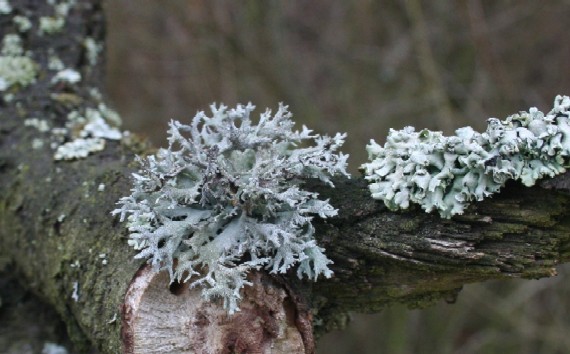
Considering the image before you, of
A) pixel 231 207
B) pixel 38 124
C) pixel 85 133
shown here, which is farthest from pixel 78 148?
pixel 231 207

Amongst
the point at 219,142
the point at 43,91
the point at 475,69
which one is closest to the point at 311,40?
the point at 475,69

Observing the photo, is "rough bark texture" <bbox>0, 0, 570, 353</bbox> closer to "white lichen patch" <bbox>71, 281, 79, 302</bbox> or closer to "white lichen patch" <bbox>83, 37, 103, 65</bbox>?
"white lichen patch" <bbox>71, 281, 79, 302</bbox>

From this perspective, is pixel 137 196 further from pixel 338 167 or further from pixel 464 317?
pixel 464 317

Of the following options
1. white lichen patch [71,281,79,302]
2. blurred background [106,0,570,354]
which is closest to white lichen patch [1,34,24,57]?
white lichen patch [71,281,79,302]

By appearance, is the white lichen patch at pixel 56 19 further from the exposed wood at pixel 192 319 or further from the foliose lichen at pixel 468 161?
the foliose lichen at pixel 468 161

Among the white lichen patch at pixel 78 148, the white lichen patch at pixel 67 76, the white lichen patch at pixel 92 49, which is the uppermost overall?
the white lichen patch at pixel 92 49

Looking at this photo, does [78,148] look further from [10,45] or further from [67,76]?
[10,45]

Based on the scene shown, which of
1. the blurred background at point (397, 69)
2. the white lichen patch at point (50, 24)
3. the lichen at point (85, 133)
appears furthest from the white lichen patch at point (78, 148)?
the blurred background at point (397, 69)
